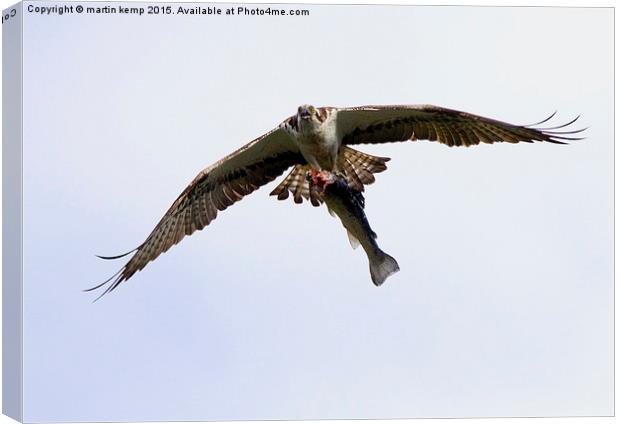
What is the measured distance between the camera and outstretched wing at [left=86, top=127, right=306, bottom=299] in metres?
8.98

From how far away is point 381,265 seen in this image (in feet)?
28.5

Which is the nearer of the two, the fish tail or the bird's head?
the bird's head

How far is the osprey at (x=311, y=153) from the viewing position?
8.68 metres

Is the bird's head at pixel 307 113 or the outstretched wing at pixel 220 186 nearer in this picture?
the bird's head at pixel 307 113

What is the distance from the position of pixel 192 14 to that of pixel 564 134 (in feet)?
7.53

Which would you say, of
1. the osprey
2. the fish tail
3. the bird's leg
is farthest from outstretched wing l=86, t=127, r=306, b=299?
the fish tail

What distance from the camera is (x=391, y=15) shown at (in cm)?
867

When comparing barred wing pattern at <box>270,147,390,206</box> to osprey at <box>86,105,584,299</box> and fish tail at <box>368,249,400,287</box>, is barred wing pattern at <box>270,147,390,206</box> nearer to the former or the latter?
osprey at <box>86,105,584,299</box>

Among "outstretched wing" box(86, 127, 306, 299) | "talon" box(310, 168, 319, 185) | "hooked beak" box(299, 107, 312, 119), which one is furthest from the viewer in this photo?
"outstretched wing" box(86, 127, 306, 299)

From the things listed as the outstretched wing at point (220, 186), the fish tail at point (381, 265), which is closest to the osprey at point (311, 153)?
the outstretched wing at point (220, 186)

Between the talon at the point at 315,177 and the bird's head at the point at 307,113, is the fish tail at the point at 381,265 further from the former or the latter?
the bird's head at the point at 307,113

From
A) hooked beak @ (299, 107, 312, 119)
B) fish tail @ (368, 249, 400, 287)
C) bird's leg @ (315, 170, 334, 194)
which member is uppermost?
hooked beak @ (299, 107, 312, 119)

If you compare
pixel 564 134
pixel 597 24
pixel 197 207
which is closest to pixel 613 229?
pixel 564 134

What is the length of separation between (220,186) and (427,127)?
4.53 ft
